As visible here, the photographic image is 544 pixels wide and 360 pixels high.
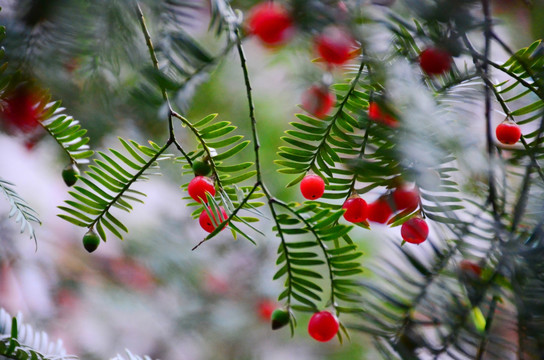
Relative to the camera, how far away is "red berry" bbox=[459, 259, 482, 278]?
21cm

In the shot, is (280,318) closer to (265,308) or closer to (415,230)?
(415,230)

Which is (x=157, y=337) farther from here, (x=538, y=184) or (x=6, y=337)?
(x=538, y=184)

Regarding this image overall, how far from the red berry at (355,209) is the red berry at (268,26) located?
13 centimetres

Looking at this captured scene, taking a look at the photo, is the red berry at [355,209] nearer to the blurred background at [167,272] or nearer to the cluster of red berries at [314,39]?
the cluster of red berries at [314,39]

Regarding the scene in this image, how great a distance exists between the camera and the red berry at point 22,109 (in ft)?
1.00

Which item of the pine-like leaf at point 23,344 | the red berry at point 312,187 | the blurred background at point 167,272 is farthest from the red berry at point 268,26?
the blurred background at point 167,272

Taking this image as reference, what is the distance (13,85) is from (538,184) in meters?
0.28

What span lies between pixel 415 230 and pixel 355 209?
0.06 meters

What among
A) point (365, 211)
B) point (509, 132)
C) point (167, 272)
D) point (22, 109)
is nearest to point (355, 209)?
point (365, 211)

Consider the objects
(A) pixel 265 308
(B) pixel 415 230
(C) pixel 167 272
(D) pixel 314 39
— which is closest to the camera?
(D) pixel 314 39

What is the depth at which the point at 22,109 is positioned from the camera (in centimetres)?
32

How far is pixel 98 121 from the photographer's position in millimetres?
728

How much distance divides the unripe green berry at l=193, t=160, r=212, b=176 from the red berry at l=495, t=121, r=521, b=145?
19cm

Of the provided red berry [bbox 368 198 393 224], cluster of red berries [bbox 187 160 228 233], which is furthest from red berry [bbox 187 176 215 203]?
red berry [bbox 368 198 393 224]
